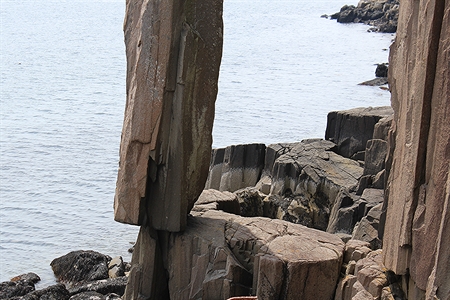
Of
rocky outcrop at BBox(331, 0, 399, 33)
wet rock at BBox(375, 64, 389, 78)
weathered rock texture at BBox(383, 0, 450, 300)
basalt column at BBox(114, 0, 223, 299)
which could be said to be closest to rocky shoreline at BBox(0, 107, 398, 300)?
basalt column at BBox(114, 0, 223, 299)

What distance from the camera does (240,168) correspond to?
14.4m

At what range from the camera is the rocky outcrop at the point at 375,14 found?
56.6m

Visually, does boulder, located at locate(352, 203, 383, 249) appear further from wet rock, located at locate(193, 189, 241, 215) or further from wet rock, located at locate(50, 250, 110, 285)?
wet rock, located at locate(50, 250, 110, 285)

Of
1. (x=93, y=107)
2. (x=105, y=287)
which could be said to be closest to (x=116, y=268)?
(x=105, y=287)

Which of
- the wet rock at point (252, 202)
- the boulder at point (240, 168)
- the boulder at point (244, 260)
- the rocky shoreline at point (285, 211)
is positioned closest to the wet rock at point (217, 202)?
the rocky shoreline at point (285, 211)

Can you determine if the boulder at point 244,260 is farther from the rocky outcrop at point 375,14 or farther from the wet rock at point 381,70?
the rocky outcrop at point 375,14

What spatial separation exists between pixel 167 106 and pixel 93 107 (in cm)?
2125

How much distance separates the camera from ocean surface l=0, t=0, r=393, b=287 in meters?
16.9

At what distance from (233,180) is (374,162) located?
3273 mm

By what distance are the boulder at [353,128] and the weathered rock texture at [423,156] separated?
6.90 m

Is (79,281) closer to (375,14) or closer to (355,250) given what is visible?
(355,250)

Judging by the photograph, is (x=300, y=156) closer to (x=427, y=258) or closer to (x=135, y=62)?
(x=135, y=62)

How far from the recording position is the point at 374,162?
1187cm

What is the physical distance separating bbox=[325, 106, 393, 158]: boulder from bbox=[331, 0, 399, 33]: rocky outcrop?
135 feet
